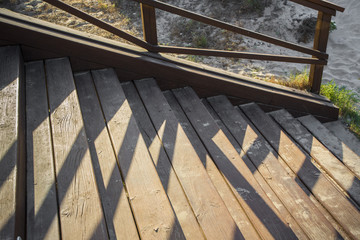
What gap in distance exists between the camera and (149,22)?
2680 millimetres

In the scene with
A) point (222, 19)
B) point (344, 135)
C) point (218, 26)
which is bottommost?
point (344, 135)

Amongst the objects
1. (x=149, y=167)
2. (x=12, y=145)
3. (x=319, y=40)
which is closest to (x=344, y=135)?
(x=319, y=40)

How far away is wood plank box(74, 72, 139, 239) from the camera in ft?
5.04

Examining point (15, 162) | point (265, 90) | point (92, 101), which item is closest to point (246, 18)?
point (265, 90)

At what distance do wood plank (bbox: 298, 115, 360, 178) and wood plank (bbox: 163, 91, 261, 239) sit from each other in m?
1.10

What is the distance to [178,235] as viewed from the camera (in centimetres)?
150

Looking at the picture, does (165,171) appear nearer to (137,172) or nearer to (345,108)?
(137,172)

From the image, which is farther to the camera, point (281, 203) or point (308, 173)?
point (308, 173)

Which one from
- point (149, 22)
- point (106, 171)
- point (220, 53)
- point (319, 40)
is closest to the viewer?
point (106, 171)

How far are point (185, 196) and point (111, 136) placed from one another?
2.03 feet

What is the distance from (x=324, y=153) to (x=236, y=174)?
107 cm

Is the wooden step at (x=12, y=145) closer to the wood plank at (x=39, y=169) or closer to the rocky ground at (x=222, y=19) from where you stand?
the wood plank at (x=39, y=169)

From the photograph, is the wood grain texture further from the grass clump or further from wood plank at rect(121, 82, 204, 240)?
wood plank at rect(121, 82, 204, 240)

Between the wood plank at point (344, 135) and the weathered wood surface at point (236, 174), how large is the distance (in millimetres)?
1358
